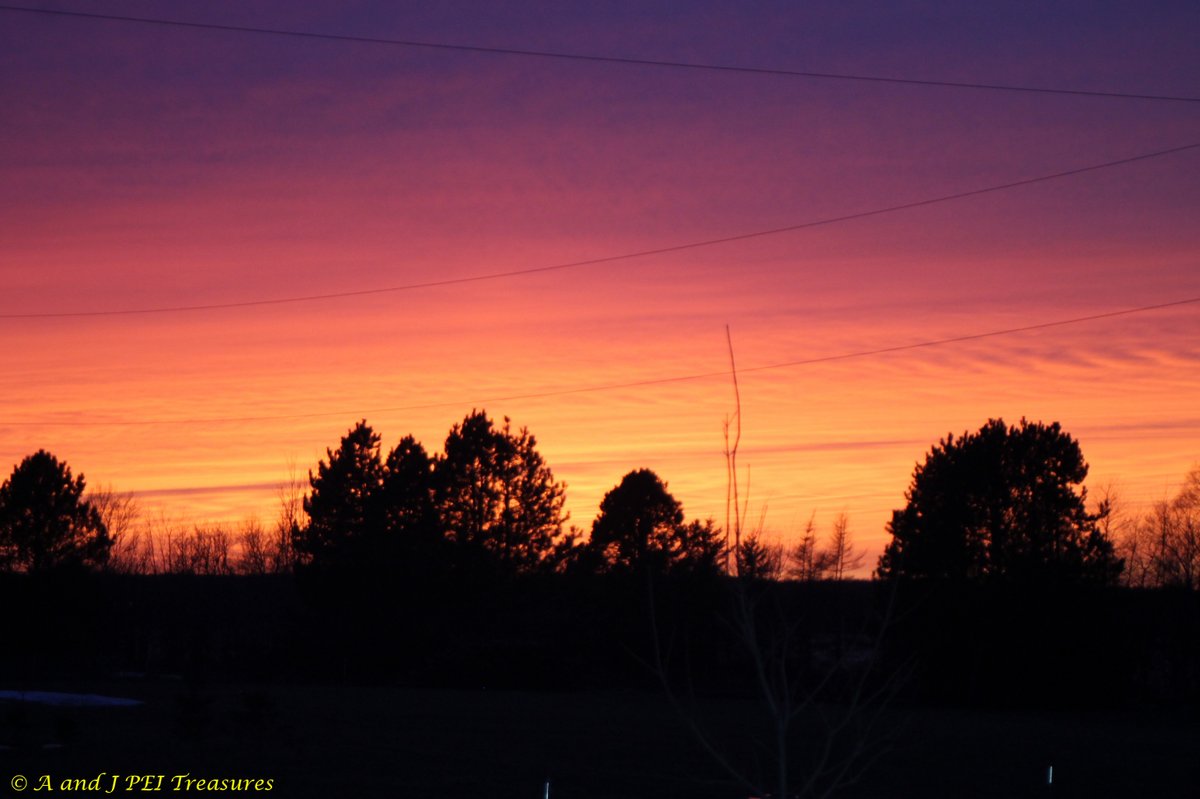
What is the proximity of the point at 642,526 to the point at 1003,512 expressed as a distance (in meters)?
17.7

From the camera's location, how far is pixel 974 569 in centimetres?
4734

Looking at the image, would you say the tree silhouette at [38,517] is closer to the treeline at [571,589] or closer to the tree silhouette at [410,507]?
the treeline at [571,589]

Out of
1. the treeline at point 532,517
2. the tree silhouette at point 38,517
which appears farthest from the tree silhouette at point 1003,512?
the tree silhouette at point 38,517

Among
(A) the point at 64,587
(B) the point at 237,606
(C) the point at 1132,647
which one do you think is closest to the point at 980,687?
(C) the point at 1132,647

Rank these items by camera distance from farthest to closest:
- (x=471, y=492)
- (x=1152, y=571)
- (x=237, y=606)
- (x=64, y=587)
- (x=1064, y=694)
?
(x=1152, y=571), (x=237, y=606), (x=471, y=492), (x=64, y=587), (x=1064, y=694)

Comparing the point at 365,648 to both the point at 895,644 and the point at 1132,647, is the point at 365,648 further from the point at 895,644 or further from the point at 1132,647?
the point at 1132,647

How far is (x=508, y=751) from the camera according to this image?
2567 cm

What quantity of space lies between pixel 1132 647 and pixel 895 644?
933cm

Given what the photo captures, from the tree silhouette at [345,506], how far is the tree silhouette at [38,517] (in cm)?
1073

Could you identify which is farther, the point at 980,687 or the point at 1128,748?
the point at 980,687

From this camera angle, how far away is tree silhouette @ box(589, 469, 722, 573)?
58.0 meters

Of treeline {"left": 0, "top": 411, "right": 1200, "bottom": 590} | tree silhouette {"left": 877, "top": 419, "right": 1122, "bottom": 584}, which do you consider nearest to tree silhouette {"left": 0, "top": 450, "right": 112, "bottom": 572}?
treeline {"left": 0, "top": 411, "right": 1200, "bottom": 590}

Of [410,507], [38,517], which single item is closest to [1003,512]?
[410,507]

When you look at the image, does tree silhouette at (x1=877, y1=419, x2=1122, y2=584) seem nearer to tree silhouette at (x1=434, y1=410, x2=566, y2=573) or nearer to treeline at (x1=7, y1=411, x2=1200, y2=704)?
treeline at (x1=7, y1=411, x2=1200, y2=704)
